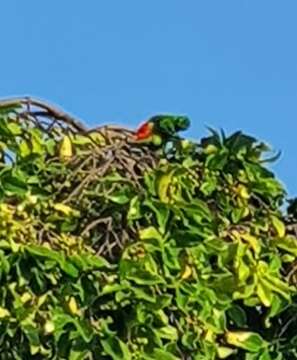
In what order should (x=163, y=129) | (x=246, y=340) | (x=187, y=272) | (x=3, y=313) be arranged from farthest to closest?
(x=163, y=129)
(x=246, y=340)
(x=187, y=272)
(x=3, y=313)

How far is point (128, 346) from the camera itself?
9.75 feet

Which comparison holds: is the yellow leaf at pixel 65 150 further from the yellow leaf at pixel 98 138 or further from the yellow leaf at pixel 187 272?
the yellow leaf at pixel 187 272

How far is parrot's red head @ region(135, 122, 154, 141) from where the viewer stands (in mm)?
3246

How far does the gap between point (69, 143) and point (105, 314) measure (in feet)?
1.49

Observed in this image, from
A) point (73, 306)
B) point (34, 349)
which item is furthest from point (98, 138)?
point (34, 349)

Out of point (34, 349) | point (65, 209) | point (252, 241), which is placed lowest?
point (34, 349)

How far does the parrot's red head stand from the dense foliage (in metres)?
0.02

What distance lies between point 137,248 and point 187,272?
0.14m

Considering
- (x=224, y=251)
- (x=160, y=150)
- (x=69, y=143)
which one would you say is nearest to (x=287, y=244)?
(x=224, y=251)

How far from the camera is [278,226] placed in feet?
10.6

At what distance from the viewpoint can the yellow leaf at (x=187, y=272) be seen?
303 centimetres

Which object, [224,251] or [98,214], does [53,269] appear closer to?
[98,214]

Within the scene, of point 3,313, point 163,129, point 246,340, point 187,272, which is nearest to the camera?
point 3,313

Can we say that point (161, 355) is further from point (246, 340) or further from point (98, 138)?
point (98, 138)
